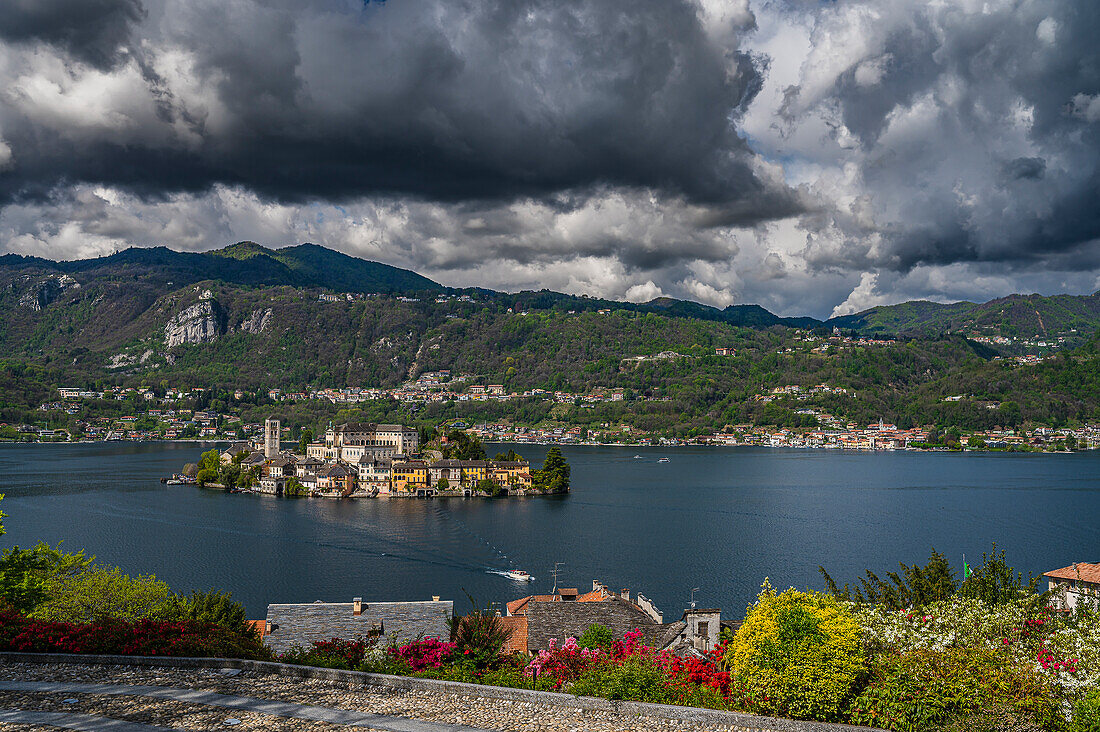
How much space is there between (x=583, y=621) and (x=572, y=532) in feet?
107

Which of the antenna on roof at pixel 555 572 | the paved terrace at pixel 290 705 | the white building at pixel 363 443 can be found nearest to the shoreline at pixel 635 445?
the white building at pixel 363 443

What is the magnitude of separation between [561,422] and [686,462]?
2887 inches

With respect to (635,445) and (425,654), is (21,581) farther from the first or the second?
(635,445)

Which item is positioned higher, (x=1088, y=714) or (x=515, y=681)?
(x=1088, y=714)

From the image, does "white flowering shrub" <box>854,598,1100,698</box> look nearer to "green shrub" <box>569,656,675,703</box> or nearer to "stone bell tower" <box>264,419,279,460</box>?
"green shrub" <box>569,656,675,703</box>

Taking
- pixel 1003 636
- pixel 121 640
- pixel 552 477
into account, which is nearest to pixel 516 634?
pixel 121 640

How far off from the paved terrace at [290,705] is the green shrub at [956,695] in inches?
24.6

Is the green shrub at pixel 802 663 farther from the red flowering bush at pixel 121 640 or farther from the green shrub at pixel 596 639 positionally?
the red flowering bush at pixel 121 640

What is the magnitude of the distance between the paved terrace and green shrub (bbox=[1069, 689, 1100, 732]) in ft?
7.51

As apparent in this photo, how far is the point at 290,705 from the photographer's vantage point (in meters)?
8.85

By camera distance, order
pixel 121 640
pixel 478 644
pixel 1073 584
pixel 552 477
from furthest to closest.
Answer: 1. pixel 552 477
2. pixel 1073 584
3. pixel 121 640
4. pixel 478 644

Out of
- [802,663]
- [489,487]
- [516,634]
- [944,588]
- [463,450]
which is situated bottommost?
[489,487]

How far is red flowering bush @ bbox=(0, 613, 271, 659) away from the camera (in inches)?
414

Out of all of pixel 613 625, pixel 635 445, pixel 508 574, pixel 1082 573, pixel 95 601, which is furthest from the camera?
pixel 635 445
